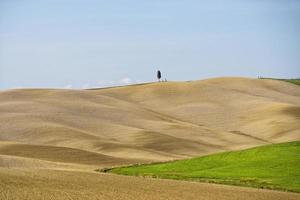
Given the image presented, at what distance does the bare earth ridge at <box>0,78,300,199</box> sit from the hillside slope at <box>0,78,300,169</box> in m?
0.09

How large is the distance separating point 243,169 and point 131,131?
2704 cm

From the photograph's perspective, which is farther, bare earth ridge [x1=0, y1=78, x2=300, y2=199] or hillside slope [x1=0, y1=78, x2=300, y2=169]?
hillside slope [x1=0, y1=78, x2=300, y2=169]

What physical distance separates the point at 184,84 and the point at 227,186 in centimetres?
6348

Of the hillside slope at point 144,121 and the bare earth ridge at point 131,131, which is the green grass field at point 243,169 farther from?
the hillside slope at point 144,121

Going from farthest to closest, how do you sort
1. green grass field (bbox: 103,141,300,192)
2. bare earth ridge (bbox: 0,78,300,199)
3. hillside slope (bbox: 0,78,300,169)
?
hillside slope (bbox: 0,78,300,169) → green grass field (bbox: 103,141,300,192) → bare earth ridge (bbox: 0,78,300,199)

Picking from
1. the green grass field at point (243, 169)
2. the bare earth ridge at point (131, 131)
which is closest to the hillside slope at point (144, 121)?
the bare earth ridge at point (131, 131)

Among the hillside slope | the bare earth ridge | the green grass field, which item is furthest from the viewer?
the hillside slope

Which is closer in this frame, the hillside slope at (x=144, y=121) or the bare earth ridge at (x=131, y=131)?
the bare earth ridge at (x=131, y=131)

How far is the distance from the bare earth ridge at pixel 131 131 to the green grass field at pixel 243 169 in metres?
2.12

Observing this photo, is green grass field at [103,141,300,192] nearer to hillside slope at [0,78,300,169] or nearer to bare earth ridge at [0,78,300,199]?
bare earth ridge at [0,78,300,199]

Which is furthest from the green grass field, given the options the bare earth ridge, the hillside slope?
the hillside slope

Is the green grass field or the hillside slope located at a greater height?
the hillside slope

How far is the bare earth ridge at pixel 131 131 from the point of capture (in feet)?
90.3

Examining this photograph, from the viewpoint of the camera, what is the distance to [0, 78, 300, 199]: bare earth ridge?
2753 centimetres
